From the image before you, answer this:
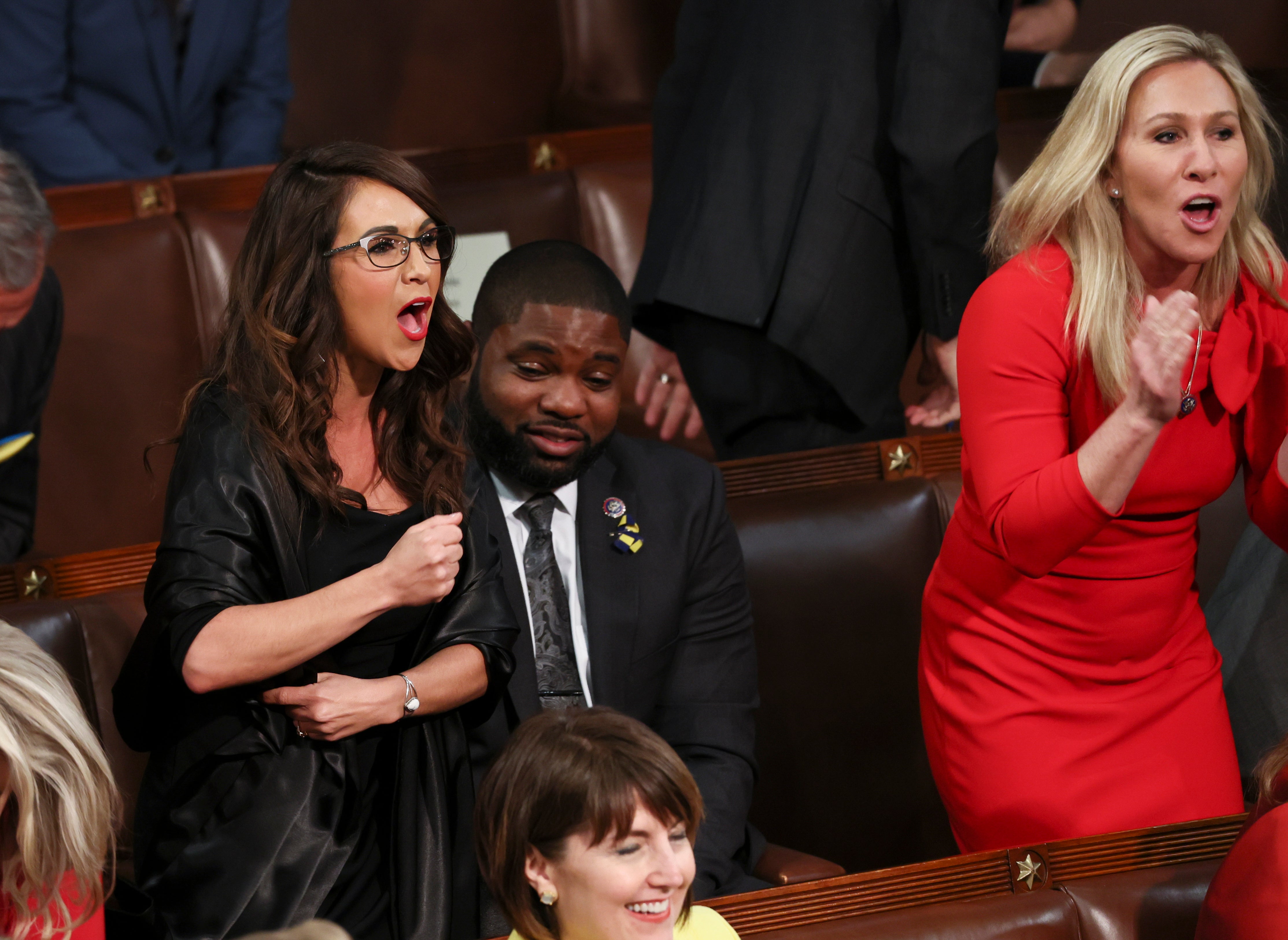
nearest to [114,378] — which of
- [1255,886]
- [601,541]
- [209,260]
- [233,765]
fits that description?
[209,260]

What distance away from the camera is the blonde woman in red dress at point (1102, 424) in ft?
5.15

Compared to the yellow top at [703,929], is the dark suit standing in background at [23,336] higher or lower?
higher

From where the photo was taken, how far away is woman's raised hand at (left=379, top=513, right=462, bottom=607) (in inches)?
55.7

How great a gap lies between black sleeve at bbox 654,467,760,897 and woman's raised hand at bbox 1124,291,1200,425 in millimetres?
674

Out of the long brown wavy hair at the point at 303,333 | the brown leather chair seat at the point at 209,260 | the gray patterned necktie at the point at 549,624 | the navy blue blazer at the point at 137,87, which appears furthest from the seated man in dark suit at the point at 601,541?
the navy blue blazer at the point at 137,87

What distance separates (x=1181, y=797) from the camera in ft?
5.43

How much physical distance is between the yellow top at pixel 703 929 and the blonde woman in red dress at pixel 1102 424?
509mm

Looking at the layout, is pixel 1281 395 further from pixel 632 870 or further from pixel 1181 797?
pixel 632 870

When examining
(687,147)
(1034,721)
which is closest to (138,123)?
(687,147)

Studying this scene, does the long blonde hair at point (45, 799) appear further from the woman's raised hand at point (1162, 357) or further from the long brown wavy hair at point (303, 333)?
the woman's raised hand at point (1162, 357)

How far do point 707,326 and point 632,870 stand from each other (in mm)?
1221

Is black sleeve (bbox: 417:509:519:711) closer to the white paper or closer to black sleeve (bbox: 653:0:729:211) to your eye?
black sleeve (bbox: 653:0:729:211)

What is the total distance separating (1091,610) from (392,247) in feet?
2.78

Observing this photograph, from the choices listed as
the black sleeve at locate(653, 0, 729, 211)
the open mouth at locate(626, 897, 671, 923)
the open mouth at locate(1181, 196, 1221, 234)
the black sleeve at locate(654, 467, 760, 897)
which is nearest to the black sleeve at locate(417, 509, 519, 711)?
the black sleeve at locate(654, 467, 760, 897)
